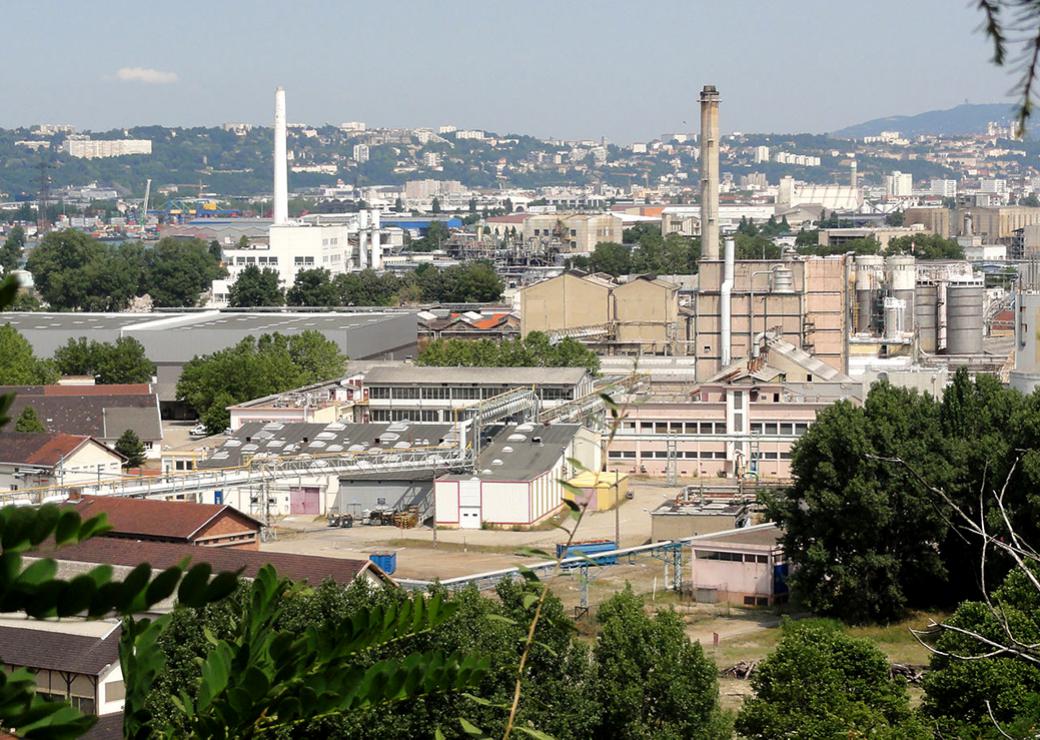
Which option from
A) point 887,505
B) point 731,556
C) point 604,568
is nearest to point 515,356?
point 731,556

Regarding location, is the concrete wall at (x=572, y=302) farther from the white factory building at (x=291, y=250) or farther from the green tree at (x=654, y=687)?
the green tree at (x=654, y=687)

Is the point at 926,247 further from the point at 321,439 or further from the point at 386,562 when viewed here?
the point at 386,562

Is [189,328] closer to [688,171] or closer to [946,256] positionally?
[946,256]

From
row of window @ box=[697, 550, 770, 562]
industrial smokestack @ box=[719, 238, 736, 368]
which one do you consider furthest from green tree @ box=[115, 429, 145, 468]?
industrial smokestack @ box=[719, 238, 736, 368]

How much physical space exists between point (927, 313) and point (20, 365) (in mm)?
15725

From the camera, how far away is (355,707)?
5.61 feet

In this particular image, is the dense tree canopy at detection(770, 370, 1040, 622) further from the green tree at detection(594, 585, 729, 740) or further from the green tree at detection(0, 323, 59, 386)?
the green tree at detection(0, 323, 59, 386)

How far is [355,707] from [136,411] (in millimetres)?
19008

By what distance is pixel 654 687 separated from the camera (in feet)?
24.6

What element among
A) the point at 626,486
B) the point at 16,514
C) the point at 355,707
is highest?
the point at 16,514

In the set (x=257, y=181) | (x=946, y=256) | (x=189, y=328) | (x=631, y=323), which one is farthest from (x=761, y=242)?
(x=257, y=181)

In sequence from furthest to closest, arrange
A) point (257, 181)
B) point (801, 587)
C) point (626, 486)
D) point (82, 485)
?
point (257, 181) → point (626, 486) → point (82, 485) → point (801, 587)

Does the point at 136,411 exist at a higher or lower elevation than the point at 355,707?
lower

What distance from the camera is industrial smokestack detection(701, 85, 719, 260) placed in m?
27.2
